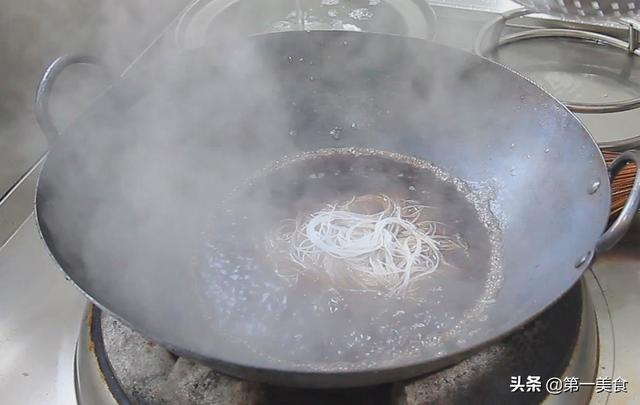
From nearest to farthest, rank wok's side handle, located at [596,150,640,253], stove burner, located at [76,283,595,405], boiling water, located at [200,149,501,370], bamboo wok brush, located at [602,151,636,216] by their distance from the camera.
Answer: wok's side handle, located at [596,150,640,253] < stove burner, located at [76,283,595,405] < boiling water, located at [200,149,501,370] < bamboo wok brush, located at [602,151,636,216]

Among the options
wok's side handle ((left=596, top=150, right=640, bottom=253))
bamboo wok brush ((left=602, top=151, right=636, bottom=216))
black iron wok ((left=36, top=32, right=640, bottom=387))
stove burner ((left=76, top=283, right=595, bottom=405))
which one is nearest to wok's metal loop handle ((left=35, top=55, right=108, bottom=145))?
black iron wok ((left=36, top=32, right=640, bottom=387))

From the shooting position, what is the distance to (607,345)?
3.18 ft

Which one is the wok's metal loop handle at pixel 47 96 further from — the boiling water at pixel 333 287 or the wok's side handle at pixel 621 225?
the wok's side handle at pixel 621 225

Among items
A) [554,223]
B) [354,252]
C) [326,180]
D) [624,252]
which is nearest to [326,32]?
[326,180]

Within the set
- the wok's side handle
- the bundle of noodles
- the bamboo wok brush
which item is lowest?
the bundle of noodles

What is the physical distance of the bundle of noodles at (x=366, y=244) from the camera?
1106mm

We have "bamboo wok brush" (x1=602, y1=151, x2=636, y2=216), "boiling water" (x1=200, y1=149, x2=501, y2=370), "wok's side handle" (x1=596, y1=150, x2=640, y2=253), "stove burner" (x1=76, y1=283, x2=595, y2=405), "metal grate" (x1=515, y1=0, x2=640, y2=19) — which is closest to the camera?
"wok's side handle" (x1=596, y1=150, x2=640, y2=253)

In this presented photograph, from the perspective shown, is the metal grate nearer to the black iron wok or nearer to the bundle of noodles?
the black iron wok

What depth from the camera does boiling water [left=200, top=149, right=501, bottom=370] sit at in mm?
957

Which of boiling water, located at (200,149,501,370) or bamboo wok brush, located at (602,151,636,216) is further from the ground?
bamboo wok brush, located at (602,151,636,216)

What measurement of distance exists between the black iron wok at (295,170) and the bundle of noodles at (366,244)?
7cm

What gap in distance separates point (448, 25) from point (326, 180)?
58 centimetres

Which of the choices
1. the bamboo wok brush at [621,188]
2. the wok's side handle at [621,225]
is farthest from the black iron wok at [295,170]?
the bamboo wok brush at [621,188]

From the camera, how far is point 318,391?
86 centimetres
